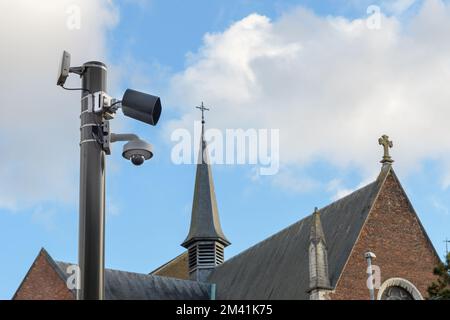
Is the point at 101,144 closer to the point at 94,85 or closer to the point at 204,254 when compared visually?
the point at 94,85

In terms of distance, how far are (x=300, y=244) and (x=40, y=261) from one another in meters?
9.02

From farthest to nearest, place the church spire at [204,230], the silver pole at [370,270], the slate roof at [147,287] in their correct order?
the church spire at [204,230] → the slate roof at [147,287] → the silver pole at [370,270]

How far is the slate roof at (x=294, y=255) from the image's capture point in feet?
86.1

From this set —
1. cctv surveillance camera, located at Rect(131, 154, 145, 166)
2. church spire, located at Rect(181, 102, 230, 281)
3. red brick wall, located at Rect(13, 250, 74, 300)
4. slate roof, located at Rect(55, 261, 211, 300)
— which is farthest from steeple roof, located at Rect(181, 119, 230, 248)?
cctv surveillance camera, located at Rect(131, 154, 145, 166)

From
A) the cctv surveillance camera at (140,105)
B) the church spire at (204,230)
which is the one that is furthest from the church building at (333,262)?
the cctv surveillance camera at (140,105)

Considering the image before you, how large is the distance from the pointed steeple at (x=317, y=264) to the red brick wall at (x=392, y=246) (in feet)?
2.56

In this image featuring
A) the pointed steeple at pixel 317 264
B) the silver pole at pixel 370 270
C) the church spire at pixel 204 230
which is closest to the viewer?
the silver pole at pixel 370 270

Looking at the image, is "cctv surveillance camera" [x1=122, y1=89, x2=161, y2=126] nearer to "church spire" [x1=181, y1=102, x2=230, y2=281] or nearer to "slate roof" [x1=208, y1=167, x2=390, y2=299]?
"slate roof" [x1=208, y1=167, x2=390, y2=299]

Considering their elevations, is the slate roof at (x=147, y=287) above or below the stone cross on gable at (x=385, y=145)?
below

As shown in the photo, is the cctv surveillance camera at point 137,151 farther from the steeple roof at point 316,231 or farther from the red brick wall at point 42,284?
the red brick wall at point 42,284

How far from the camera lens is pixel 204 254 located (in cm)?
3850

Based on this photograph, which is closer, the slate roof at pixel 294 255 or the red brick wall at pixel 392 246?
the red brick wall at pixel 392 246

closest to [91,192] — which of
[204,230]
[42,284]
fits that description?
[42,284]
